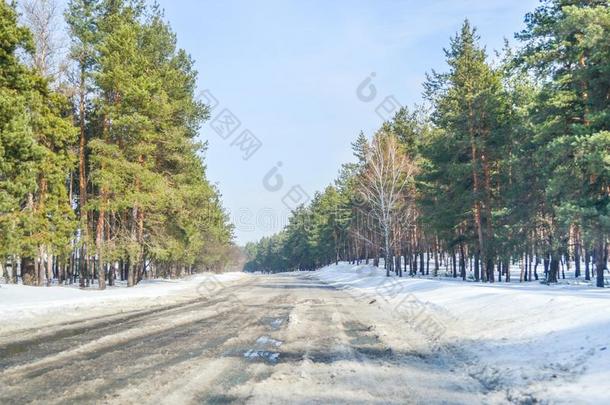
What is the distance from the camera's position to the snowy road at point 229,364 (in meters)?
5.12

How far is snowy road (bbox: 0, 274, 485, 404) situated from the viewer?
16.8ft

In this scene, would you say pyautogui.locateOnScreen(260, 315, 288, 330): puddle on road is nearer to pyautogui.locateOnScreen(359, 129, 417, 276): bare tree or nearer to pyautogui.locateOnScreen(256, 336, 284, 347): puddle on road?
pyautogui.locateOnScreen(256, 336, 284, 347): puddle on road

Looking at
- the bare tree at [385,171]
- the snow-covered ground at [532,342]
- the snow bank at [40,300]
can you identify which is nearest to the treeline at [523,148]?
the bare tree at [385,171]

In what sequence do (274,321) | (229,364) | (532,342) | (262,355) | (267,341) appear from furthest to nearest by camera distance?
1. (274,321)
2. (267,341)
3. (532,342)
4. (262,355)
5. (229,364)

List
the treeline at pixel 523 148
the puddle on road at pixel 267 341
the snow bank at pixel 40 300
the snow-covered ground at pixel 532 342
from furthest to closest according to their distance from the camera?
the treeline at pixel 523 148 → the snow bank at pixel 40 300 → the puddle on road at pixel 267 341 → the snow-covered ground at pixel 532 342

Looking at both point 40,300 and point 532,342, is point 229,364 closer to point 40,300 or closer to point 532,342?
point 532,342

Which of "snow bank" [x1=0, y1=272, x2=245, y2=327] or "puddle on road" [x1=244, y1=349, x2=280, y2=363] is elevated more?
"puddle on road" [x1=244, y1=349, x2=280, y2=363]

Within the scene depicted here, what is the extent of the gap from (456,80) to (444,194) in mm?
7242

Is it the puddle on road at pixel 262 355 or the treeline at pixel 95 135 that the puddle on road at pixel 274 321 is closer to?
the puddle on road at pixel 262 355

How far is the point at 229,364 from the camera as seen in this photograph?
665 centimetres

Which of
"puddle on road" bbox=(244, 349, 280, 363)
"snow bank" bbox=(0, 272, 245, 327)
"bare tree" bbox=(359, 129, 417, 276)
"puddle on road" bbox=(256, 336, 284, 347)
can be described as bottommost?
"snow bank" bbox=(0, 272, 245, 327)

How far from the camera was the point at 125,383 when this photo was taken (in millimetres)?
5551

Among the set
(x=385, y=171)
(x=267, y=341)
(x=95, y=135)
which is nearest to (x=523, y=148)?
(x=385, y=171)

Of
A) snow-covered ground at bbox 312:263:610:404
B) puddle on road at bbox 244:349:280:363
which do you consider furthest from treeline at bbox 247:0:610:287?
puddle on road at bbox 244:349:280:363
